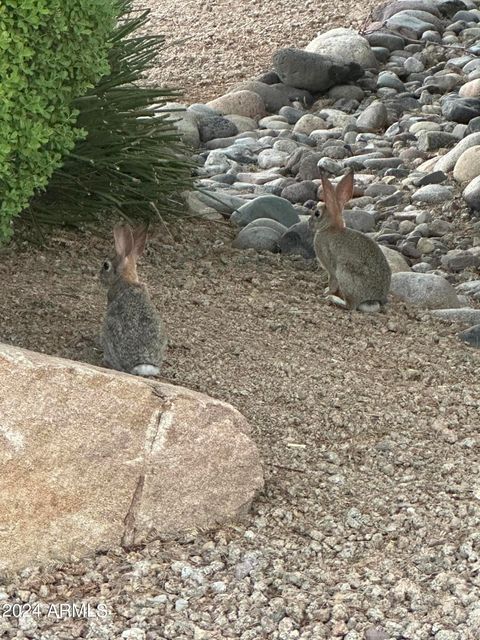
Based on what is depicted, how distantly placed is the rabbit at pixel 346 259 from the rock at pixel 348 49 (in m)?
6.22

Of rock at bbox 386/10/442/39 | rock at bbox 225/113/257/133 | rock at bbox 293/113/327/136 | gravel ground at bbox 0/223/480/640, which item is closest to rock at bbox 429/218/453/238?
gravel ground at bbox 0/223/480/640

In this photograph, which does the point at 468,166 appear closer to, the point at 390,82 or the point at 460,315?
the point at 460,315

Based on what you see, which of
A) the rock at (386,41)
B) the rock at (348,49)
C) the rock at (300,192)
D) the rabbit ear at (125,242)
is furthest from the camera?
the rock at (386,41)

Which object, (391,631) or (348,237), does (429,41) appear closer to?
(348,237)

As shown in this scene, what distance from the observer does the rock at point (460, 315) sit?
6.98m

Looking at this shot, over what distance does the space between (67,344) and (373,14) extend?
34.5ft

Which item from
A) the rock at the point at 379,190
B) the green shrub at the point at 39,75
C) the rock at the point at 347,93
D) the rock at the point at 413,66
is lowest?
the rock at the point at 413,66

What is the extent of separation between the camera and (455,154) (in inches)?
406

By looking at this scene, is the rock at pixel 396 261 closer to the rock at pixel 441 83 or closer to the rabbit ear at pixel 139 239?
the rabbit ear at pixel 139 239

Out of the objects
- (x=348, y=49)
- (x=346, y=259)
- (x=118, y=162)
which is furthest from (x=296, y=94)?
(x=346, y=259)

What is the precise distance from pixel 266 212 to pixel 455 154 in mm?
2498

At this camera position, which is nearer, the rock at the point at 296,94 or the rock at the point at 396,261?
the rock at the point at 396,261

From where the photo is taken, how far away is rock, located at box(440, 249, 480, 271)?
8.34 m

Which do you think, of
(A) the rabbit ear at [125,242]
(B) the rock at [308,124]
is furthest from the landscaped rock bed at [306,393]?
(B) the rock at [308,124]
